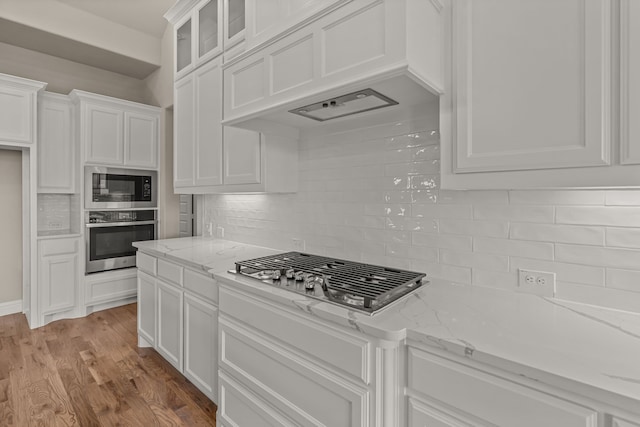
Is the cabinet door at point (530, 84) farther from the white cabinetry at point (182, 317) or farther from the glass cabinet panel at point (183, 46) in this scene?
the glass cabinet panel at point (183, 46)

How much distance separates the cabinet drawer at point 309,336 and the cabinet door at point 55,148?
3271mm

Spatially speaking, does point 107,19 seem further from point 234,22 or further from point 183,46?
point 234,22

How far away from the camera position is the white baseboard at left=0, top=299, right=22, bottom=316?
375cm

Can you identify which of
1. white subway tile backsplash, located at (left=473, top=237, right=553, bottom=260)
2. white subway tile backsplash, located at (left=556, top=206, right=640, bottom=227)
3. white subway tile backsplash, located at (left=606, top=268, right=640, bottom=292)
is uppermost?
white subway tile backsplash, located at (left=556, top=206, right=640, bottom=227)

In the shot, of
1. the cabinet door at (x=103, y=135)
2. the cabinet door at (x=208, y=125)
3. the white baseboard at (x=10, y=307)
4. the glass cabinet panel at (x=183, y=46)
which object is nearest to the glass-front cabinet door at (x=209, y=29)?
the cabinet door at (x=208, y=125)

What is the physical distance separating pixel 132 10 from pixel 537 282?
4.77 m

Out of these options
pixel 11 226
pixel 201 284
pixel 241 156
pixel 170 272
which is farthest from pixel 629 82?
pixel 11 226

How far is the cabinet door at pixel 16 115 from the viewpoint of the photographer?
3.21m

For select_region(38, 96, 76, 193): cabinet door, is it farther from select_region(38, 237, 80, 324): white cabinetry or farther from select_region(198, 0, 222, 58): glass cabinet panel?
select_region(198, 0, 222, 58): glass cabinet panel

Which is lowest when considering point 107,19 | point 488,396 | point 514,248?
point 488,396

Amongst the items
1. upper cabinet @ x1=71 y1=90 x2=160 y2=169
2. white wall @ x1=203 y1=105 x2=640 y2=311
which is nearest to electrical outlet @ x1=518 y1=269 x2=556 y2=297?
white wall @ x1=203 y1=105 x2=640 y2=311

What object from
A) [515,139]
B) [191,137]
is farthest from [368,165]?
[191,137]

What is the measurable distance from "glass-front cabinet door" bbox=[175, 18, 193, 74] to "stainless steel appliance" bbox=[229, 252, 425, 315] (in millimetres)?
2015

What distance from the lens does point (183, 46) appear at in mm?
2912
